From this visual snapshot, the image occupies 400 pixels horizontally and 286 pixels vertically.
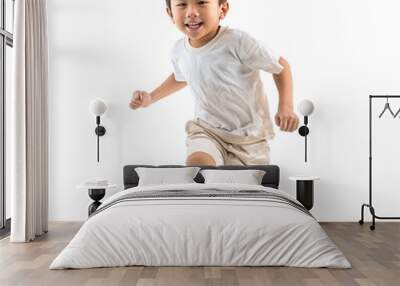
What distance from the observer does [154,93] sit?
282 inches

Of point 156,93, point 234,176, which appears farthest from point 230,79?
point 234,176

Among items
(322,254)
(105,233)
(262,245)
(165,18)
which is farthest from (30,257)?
(165,18)

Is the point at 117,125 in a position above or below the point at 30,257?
above

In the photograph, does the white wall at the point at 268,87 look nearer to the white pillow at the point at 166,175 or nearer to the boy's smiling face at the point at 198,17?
the boy's smiling face at the point at 198,17

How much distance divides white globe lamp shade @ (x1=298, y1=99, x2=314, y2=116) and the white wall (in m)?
0.16

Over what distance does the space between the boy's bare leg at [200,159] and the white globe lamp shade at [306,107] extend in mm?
1188

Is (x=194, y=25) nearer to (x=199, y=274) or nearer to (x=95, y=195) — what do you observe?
(x=95, y=195)

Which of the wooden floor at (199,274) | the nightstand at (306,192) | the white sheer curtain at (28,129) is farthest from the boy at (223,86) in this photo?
the wooden floor at (199,274)

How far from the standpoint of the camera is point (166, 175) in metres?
6.57

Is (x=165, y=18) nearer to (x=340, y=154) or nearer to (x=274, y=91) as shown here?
(x=274, y=91)

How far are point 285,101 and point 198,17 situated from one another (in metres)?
1.40

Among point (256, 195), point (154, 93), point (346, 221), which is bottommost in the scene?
point (346, 221)

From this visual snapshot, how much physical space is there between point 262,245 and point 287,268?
246mm

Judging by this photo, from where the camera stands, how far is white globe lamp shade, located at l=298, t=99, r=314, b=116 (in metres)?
6.95
